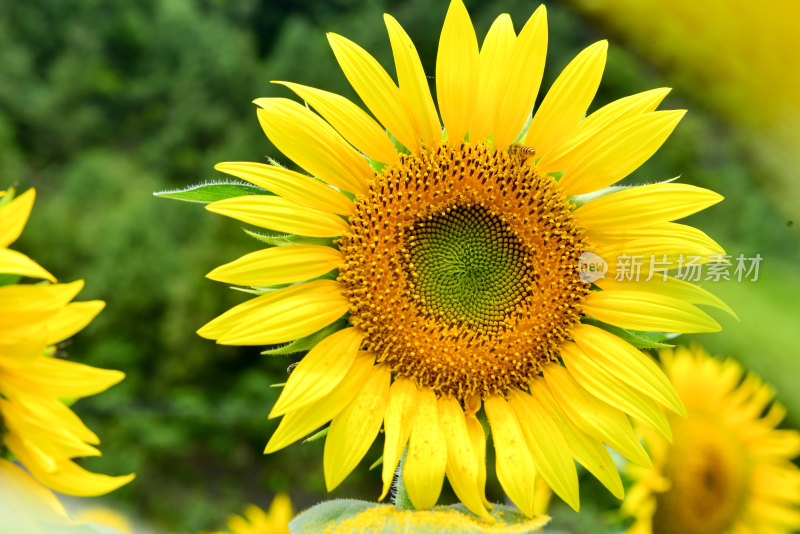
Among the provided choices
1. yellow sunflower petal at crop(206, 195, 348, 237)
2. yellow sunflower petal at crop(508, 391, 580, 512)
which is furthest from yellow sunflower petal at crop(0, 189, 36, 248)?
yellow sunflower petal at crop(508, 391, 580, 512)

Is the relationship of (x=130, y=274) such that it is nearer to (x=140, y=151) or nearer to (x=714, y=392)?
(x=140, y=151)

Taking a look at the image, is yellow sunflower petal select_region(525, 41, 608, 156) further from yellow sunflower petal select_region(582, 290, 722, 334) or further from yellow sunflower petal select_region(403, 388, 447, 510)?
yellow sunflower petal select_region(403, 388, 447, 510)

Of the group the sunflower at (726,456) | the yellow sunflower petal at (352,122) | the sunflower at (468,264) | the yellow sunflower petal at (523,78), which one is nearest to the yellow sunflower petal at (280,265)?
the sunflower at (468,264)

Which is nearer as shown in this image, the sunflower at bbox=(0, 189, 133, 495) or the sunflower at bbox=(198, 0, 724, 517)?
the sunflower at bbox=(0, 189, 133, 495)

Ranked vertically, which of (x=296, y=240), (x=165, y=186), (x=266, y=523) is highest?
(x=296, y=240)

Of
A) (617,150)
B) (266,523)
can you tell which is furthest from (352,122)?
(266,523)

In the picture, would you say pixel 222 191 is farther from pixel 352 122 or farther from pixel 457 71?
pixel 457 71
